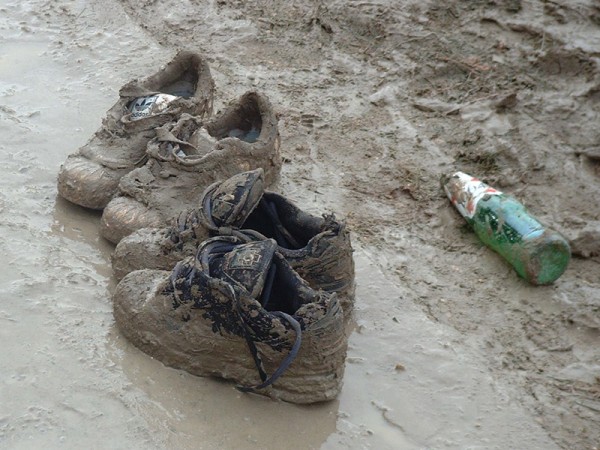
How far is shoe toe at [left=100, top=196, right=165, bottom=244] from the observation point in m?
3.30

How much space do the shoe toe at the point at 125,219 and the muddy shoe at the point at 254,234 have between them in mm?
117

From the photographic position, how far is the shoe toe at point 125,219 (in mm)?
3301

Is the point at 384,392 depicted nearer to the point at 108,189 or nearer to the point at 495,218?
the point at 495,218

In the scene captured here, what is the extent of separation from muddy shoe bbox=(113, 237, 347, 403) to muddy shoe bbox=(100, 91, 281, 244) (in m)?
0.51

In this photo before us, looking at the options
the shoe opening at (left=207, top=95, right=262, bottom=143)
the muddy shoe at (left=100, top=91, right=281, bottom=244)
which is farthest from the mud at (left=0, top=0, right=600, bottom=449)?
the shoe opening at (left=207, top=95, right=262, bottom=143)

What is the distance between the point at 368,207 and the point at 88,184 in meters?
1.17

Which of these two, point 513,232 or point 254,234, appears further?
point 513,232

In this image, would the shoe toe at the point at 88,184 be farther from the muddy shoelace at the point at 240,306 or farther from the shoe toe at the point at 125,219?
the muddy shoelace at the point at 240,306

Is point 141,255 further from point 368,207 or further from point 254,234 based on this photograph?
point 368,207

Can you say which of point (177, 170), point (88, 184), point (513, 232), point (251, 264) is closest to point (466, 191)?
point (513, 232)

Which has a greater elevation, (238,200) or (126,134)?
(238,200)

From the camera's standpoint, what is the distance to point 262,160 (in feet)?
11.9

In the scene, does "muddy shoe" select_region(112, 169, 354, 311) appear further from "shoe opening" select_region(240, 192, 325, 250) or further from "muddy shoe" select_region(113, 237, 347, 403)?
"muddy shoe" select_region(113, 237, 347, 403)

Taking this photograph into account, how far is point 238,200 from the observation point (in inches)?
116
